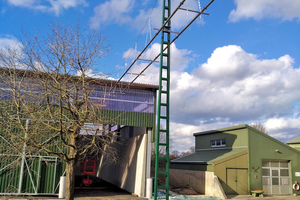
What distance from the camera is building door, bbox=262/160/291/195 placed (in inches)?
756

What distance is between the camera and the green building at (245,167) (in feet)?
59.2

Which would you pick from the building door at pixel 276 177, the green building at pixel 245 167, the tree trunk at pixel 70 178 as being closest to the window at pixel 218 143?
the green building at pixel 245 167

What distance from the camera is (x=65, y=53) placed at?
932cm

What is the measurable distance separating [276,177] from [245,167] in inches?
112

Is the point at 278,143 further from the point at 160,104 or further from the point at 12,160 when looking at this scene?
the point at 12,160

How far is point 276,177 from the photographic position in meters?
19.5

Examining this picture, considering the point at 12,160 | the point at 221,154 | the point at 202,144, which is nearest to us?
the point at 12,160

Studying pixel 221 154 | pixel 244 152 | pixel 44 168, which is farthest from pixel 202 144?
pixel 44 168

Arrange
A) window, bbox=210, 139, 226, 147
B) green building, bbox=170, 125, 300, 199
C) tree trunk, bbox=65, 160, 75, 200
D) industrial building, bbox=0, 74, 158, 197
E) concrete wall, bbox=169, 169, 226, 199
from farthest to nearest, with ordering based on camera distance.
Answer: window, bbox=210, 139, 226, 147
green building, bbox=170, 125, 300, 199
concrete wall, bbox=169, 169, 226, 199
industrial building, bbox=0, 74, 158, 197
tree trunk, bbox=65, 160, 75, 200

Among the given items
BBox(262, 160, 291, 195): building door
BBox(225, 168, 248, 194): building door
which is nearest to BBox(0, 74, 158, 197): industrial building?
BBox(225, 168, 248, 194): building door

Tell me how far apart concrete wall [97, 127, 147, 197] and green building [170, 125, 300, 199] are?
4.81 meters

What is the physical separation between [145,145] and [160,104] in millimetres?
4244

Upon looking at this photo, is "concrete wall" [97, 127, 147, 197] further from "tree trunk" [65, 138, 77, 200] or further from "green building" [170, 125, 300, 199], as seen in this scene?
"green building" [170, 125, 300, 199]

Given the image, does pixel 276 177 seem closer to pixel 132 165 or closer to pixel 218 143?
pixel 218 143
